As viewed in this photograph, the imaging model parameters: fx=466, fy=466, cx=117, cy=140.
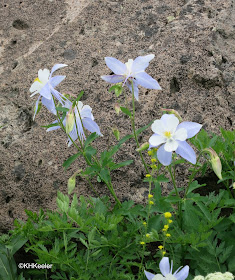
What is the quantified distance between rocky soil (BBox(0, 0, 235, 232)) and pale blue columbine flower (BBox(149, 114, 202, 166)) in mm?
683

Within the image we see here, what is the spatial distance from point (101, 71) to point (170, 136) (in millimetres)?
1289

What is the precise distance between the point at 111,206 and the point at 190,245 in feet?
2.16

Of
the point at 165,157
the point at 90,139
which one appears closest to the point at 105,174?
the point at 90,139

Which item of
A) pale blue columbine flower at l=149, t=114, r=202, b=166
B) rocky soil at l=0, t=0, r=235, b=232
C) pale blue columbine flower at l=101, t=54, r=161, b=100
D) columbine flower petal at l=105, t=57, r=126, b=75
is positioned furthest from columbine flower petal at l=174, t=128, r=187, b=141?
rocky soil at l=0, t=0, r=235, b=232

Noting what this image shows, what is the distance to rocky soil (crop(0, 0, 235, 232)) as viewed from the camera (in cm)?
285

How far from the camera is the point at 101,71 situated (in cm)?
313

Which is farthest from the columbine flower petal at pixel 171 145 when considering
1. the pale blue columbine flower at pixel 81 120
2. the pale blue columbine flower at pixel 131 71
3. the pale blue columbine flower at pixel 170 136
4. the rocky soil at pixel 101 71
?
the rocky soil at pixel 101 71

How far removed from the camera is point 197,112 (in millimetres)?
2834

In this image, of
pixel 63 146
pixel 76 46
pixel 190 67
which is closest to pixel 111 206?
pixel 63 146

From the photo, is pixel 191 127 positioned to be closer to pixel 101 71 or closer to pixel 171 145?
pixel 171 145

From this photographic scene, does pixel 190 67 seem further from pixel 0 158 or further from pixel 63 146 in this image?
pixel 0 158

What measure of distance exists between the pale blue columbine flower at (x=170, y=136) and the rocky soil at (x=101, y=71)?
0.68m

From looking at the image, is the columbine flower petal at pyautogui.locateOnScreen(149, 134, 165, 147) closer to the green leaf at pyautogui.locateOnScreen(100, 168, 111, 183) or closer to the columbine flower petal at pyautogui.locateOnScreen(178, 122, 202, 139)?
the columbine flower petal at pyautogui.locateOnScreen(178, 122, 202, 139)

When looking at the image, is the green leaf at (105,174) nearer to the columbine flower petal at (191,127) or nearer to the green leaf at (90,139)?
the green leaf at (90,139)
